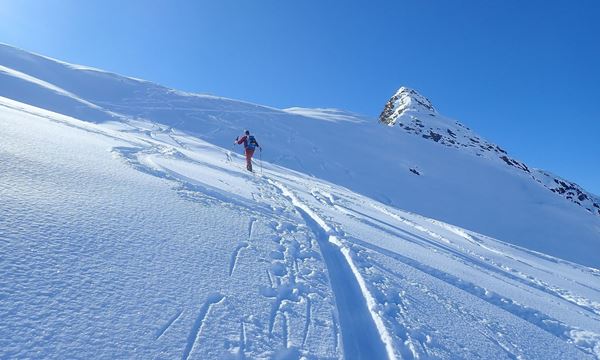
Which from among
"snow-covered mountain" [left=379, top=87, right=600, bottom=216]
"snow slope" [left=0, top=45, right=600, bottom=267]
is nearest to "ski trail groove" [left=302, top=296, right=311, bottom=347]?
"snow slope" [left=0, top=45, right=600, bottom=267]

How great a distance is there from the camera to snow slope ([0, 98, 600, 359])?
336 centimetres

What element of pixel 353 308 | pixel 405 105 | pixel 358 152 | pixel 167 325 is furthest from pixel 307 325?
pixel 405 105

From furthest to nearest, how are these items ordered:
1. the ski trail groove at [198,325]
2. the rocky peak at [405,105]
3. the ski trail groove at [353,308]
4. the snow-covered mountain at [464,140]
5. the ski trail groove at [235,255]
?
the rocky peak at [405,105]
the snow-covered mountain at [464,140]
the ski trail groove at [235,255]
the ski trail groove at [353,308]
the ski trail groove at [198,325]

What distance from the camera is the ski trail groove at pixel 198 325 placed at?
3.34 meters

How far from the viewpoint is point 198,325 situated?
3693 millimetres

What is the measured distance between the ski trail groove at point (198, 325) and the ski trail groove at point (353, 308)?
1.58 meters

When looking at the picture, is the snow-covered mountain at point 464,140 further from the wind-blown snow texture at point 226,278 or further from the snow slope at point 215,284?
the snow slope at point 215,284

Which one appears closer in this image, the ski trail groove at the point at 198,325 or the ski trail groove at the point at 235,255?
the ski trail groove at the point at 198,325

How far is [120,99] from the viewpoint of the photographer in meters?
37.4

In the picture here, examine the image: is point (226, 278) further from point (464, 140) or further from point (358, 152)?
point (464, 140)

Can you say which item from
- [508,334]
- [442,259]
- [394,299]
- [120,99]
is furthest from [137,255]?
[120,99]

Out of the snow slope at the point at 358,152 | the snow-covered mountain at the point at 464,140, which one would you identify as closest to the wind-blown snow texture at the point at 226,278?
the snow slope at the point at 358,152

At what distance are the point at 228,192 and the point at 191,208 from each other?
2.70 m

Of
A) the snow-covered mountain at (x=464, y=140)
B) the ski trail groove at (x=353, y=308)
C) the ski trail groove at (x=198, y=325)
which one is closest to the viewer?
the ski trail groove at (x=198, y=325)
